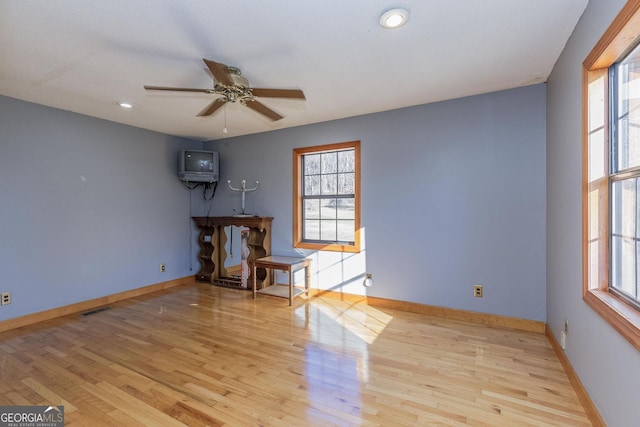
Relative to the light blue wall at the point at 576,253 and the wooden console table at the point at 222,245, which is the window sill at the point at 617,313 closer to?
the light blue wall at the point at 576,253

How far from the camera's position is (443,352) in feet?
8.23

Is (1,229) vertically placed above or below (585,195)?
below

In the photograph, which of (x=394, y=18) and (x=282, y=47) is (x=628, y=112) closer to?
(x=394, y=18)

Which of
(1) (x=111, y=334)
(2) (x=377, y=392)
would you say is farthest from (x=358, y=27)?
(1) (x=111, y=334)

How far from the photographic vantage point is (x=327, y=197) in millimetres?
4227

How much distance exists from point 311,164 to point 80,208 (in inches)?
122

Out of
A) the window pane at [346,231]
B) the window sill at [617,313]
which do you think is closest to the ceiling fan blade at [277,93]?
the window pane at [346,231]

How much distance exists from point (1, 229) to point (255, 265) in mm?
2720

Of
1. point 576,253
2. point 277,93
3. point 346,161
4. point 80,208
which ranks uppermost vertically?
point 277,93

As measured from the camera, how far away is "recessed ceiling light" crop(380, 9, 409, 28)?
5.87 ft

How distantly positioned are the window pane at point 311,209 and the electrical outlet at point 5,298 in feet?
11.4

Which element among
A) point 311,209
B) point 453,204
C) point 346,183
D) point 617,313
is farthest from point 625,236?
point 311,209

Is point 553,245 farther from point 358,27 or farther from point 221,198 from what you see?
point 221,198

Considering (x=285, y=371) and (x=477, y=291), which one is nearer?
(x=285, y=371)
